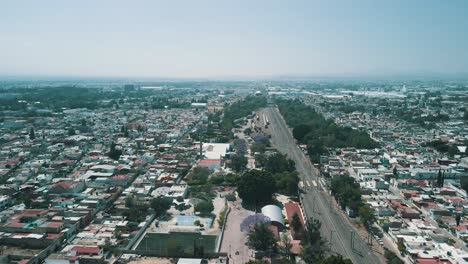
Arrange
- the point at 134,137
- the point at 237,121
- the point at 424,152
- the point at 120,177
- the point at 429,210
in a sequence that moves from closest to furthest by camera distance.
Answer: the point at 429,210
the point at 120,177
the point at 424,152
the point at 134,137
the point at 237,121

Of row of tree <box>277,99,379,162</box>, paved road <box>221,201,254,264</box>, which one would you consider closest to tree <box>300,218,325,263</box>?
paved road <box>221,201,254,264</box>

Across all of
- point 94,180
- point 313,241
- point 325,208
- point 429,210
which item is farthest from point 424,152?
point 94,180

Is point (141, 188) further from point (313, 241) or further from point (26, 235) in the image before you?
point (313, 241)

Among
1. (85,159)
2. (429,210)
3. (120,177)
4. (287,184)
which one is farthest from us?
(85,159)

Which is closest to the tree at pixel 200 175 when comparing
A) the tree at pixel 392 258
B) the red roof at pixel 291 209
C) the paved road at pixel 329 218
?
the red roof at pixel 291 209

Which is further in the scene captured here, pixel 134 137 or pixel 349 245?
pixel 134 137

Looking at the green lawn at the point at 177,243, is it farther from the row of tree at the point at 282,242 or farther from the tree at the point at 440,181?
the tree at the point at 440,181
